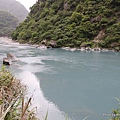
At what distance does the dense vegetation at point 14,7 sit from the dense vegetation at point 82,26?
3645 inches

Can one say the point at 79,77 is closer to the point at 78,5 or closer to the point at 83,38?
the point at 83,38

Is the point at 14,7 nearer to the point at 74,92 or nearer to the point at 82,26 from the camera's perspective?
the point at 82,26

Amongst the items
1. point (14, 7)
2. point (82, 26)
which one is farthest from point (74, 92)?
point (14, 7)

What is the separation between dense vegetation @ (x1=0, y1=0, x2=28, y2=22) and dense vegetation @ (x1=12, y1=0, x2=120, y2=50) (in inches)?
3645

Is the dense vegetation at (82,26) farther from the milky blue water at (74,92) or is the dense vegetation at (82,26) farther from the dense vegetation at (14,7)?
the dense vegetation at (14,7)

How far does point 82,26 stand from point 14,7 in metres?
108

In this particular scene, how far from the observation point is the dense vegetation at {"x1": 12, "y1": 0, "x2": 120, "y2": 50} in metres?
27.1

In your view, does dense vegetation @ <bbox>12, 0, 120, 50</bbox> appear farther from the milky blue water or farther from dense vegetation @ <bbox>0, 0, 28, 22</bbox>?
dense vegetation @ <bbox>0, 0, 28, 22</bbox>

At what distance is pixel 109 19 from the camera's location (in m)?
29.1

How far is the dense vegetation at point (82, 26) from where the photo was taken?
88.8 feet

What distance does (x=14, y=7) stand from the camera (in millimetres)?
129875

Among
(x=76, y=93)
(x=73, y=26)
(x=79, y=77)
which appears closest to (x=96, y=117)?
(x=76, y=93)

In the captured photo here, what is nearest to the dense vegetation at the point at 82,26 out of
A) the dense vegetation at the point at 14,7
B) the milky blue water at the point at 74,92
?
the milky blue water at the point at 74,92

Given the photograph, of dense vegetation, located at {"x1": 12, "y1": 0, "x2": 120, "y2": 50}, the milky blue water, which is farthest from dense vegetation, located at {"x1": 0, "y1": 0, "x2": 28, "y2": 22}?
the milky blue water
